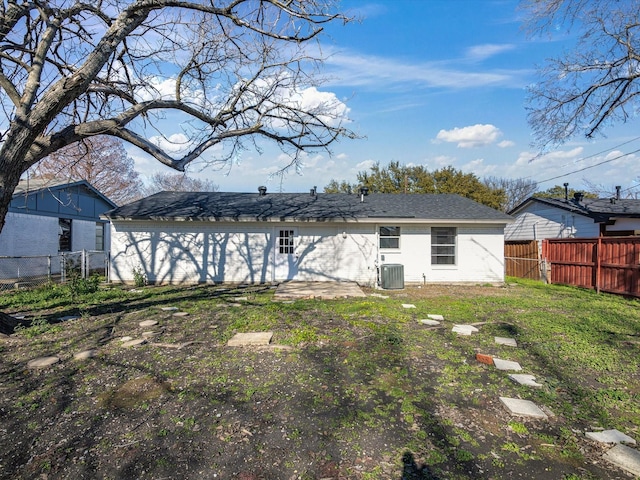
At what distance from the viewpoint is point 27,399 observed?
3559 millimetres

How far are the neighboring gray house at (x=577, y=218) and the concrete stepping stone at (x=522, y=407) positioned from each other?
14550 millimetres

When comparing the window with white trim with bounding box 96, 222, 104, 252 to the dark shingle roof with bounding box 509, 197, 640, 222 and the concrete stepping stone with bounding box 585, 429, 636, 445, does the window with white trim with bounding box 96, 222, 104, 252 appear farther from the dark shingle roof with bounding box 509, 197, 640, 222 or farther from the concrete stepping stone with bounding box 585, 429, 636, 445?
the dark shingle roof with bounding box 509, 197, 640, 222

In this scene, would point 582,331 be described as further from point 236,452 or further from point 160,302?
point 160,302

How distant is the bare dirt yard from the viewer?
258 cm

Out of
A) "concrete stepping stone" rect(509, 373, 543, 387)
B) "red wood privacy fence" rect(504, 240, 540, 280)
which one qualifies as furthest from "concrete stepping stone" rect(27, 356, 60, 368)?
"red wood privacy fence" rect(504, 240, 540, 280)

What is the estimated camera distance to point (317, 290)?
34.4 ft

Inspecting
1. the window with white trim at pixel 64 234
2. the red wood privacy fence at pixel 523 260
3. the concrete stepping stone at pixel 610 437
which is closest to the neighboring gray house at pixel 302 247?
the red wood privacy fence at pixel 523 260

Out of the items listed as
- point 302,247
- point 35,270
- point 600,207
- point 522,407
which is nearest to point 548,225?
point 600,207

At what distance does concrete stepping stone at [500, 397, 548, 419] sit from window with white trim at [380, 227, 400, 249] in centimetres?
902

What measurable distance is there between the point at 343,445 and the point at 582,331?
18.1ft

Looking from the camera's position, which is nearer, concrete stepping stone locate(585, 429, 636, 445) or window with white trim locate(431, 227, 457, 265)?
concrete stepping stone locate(585, 429, 636, 445)

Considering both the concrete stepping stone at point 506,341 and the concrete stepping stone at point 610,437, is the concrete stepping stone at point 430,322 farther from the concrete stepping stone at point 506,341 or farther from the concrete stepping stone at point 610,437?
the concrete stepping stone at point 610,437

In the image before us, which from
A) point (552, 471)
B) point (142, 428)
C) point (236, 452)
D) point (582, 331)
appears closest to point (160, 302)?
point (142, 428)

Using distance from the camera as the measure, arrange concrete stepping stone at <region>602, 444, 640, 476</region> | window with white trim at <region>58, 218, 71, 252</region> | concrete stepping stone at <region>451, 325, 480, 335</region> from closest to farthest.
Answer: concrete stepping stone at <region>602, 444, 640, 476</region>
concrete stepping stone at <region>451, 325, 480, 335</region>
window with white trim at <region>58, 218, 71, 252</region>
